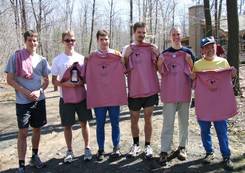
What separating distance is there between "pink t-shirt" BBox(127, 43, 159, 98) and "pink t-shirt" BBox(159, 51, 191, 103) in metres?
0.23

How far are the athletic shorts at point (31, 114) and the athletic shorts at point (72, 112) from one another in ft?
1.02

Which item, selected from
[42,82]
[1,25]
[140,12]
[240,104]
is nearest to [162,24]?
[140,12]

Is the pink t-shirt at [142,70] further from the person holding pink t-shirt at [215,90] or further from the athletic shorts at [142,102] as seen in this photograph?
the person holding pink t-shirt at [215,90]

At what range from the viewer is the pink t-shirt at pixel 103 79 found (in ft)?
19.4

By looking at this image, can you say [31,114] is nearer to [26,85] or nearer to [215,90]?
[26,85]

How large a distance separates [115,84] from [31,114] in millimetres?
1380

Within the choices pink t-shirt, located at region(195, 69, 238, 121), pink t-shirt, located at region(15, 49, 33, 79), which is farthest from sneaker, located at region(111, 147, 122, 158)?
pink t-shirt, located at region(15, 49, 33, 79)

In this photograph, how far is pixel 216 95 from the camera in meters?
5.53

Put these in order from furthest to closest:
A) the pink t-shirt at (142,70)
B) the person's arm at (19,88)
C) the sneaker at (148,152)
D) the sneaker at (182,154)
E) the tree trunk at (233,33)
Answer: the tree trunk at (233,33) → the sneaker at (148,152) → the sneaker at (182,154) → the pink t-shirt at (142,70) → the person's arm at (19,88)

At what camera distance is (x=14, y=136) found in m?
8.48

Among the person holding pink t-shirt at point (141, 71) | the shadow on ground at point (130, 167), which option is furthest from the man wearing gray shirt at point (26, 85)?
the person holding pink t-shirt at point (141, 71)

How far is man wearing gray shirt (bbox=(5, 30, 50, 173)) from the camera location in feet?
18.3

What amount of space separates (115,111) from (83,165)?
989mm

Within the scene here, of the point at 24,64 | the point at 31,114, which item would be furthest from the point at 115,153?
the point at 24,64
